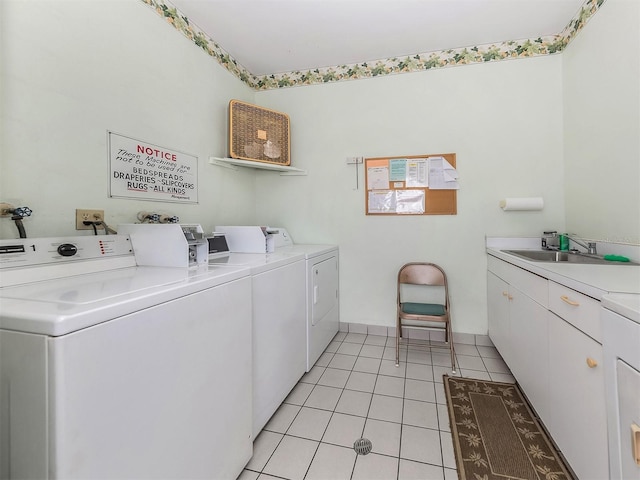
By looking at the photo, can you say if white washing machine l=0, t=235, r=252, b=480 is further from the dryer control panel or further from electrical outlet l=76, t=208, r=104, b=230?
electrical outlet l=76, t=208, r=104, b=230

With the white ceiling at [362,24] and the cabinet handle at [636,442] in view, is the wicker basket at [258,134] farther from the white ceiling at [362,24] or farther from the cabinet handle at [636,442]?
the cabinet handle at [636,442]

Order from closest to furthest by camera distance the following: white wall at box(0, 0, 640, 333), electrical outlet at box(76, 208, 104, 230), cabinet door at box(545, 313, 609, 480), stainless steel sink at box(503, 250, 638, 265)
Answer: cabinet door at box(545, 313, 609, 480)
white wall at box(0, 0, 640, 333)
electrical outlet at box(76, 208, 104, 230)
stainless steel sink at box(503, 250, 638, 265)

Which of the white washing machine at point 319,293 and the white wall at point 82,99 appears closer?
the white wall at point 82,99

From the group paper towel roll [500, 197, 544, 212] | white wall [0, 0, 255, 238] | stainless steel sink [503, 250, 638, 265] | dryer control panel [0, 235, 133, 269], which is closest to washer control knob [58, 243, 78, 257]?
dryer control panel [0, 235, 133, 269]

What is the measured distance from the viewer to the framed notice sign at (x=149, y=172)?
1677mm

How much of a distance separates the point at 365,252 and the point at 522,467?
1.85 metres

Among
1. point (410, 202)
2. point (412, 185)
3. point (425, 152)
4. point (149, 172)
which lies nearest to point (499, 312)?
point (410, 202)

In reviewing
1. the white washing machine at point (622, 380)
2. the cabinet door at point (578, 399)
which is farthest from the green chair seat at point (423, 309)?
the white washing machine at point (622, 380)

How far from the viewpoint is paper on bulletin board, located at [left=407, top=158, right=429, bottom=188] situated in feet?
8.77

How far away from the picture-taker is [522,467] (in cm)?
133

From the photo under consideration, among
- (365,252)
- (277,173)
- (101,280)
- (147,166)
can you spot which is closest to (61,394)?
(101,280)

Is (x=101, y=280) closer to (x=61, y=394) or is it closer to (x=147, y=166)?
(x=61, y=394)

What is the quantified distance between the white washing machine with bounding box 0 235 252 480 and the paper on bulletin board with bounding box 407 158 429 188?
1940 millimetres

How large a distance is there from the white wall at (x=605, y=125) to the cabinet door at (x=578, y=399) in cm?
95
